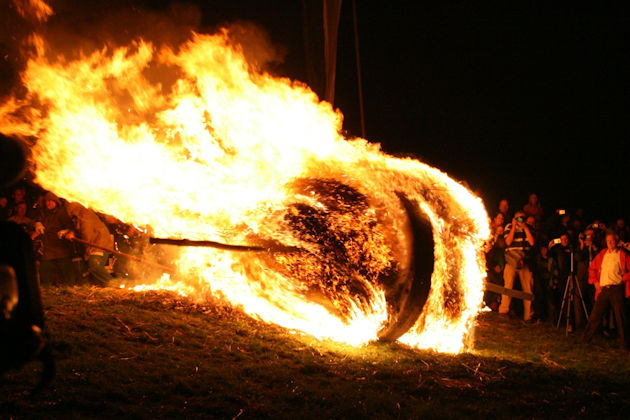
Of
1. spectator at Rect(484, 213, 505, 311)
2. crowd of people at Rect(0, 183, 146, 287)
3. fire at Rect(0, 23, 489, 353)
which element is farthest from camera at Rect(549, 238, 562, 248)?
crowd of people at Rect(0, 183, 146, 287)

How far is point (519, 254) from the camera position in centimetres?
1243

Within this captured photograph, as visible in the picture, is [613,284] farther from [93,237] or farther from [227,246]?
[93,237]

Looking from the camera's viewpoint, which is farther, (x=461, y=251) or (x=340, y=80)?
(x=340, y=80)

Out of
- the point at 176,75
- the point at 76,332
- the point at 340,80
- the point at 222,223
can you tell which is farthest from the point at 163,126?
the point at 340,80

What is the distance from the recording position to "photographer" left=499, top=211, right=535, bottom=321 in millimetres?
12367

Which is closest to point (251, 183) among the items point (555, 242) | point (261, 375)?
point (261, 375)

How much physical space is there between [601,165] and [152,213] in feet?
64.9

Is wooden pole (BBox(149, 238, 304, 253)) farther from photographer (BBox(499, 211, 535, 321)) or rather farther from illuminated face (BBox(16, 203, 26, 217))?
photographer (BBox(499, 211, 535, 321))

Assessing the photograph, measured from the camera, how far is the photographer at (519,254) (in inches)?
487

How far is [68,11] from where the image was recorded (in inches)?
364

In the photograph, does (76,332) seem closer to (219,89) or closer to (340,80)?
(219,89)

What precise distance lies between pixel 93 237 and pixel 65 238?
59 centimetres

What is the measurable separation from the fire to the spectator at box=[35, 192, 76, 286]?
2.15m

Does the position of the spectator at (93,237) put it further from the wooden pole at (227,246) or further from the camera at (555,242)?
the camera at (555,242)
